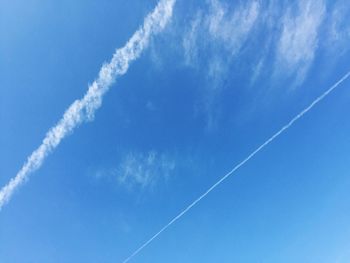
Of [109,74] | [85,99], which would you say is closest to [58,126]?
[85,99]

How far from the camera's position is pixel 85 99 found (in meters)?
9.07

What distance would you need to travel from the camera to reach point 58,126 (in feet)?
30.4

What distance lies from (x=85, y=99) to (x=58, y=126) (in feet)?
3.10

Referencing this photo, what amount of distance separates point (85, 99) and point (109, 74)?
81 centimetres

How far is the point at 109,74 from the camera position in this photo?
8.93m

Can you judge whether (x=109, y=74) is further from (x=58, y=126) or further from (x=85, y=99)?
(x=58, y=126)

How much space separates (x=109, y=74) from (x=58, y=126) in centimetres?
176
